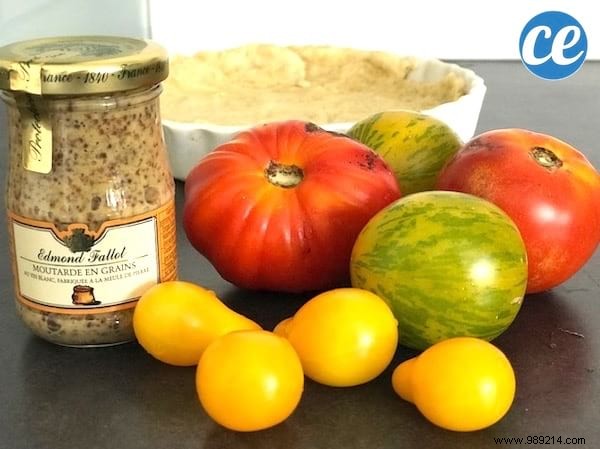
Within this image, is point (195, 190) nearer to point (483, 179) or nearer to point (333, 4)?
point (483, 179)

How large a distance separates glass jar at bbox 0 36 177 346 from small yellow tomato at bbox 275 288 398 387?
0.44 feet

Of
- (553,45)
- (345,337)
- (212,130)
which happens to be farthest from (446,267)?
(553,45)

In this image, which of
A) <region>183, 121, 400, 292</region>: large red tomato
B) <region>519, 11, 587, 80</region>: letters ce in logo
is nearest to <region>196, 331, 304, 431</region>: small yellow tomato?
<region>183, 121, 400, 292</region>: large red tomato

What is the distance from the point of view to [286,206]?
0.67 metres

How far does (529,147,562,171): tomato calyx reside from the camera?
68 centimetres

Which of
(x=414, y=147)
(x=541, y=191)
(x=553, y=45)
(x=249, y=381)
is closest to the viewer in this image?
(x=249, y=381)

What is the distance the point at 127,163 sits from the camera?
606 mm

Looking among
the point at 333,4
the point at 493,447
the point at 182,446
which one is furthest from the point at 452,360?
the point at 333,4

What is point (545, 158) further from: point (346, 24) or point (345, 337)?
point (346, 24)

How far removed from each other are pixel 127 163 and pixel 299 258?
156 mm

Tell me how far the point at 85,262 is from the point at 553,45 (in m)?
1.19

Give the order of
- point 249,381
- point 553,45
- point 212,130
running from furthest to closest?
point 553,45
point 212,130
point 249,381

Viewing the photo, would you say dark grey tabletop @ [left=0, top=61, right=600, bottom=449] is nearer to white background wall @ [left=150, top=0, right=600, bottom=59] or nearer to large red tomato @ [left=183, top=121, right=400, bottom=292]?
large red tomato @ [left=183, top=121, right=400, bottom=292]

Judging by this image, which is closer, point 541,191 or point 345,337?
point 345,337
